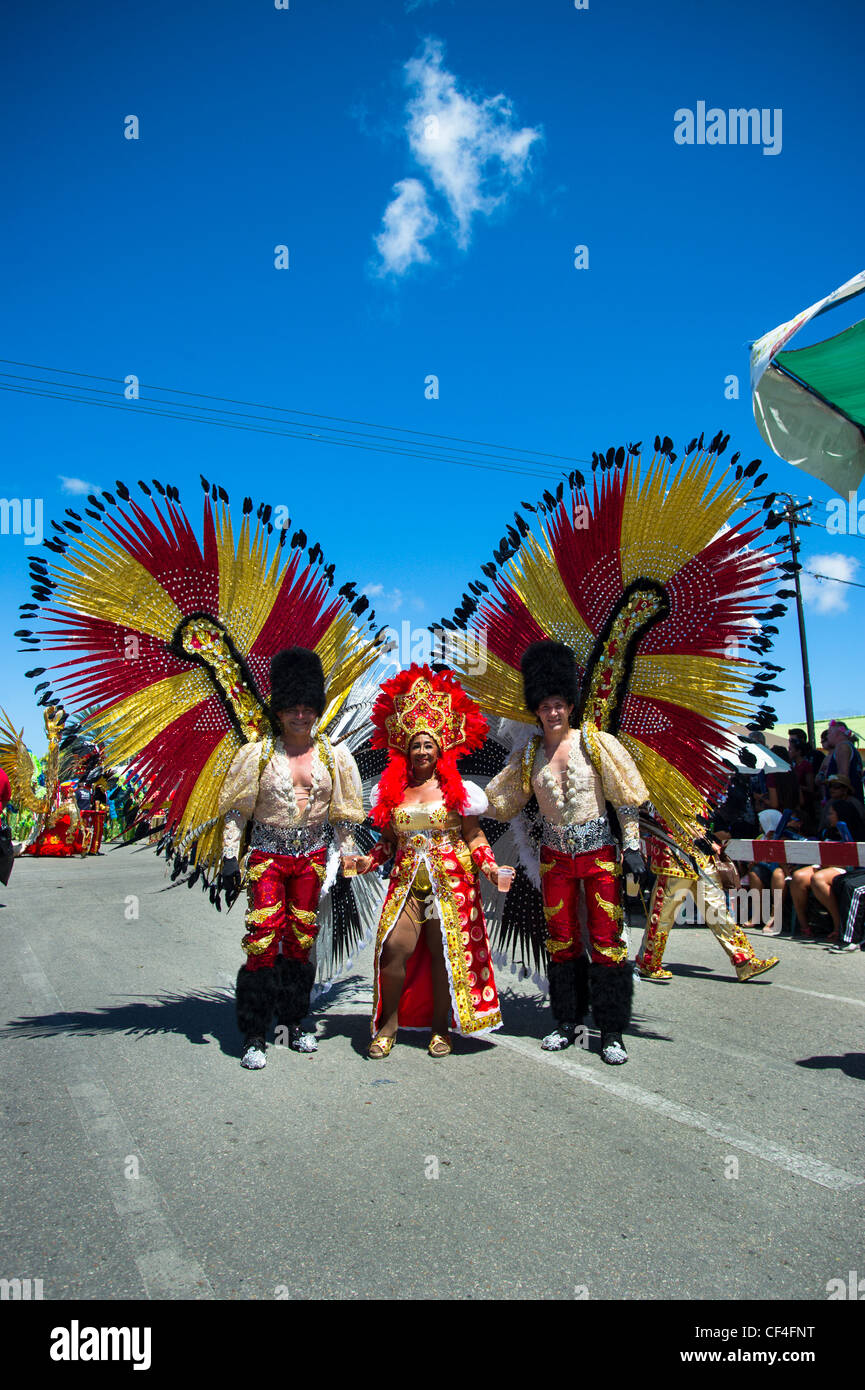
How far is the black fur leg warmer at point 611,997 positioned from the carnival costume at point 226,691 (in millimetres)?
1430

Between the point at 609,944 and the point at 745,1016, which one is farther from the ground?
the point at 609,944

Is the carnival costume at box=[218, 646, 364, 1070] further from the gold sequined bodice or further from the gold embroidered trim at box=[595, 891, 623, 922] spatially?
the gold embroidered trim at box=[595, 891, 623, 922]

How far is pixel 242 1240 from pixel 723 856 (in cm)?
570

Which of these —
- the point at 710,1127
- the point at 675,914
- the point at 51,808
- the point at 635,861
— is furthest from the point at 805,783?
the point at 51,808

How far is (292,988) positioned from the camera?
447 centimetres

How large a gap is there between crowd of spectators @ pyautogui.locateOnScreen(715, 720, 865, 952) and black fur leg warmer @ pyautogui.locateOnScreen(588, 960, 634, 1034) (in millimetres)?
2937

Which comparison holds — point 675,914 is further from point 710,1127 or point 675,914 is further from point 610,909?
point 710,1127

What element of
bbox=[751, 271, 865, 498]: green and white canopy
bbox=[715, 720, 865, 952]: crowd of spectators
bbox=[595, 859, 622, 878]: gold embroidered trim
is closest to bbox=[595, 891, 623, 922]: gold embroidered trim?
bbox=[595, 859, 622, 878]: gold embroidered trim

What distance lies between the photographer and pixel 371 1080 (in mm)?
4016

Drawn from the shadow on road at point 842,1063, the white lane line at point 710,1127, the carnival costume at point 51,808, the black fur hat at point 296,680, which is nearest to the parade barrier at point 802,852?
the shadow on road at point 842,1063
